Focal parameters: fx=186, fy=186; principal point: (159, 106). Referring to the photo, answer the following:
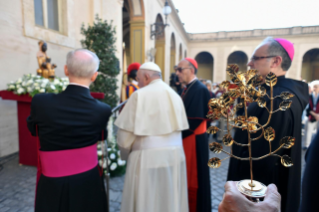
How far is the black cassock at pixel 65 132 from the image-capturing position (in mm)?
1332

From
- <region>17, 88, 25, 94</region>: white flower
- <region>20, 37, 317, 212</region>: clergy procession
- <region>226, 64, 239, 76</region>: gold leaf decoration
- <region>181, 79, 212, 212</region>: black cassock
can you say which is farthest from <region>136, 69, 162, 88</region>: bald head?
<region>17, 88, 25, 94</region>: white flower

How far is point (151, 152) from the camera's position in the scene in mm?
1727

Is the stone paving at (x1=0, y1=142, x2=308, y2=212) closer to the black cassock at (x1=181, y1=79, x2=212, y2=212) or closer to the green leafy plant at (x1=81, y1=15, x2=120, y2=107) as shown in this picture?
the black cassock at (x1=181, y1=79, x2=212, y2=212)

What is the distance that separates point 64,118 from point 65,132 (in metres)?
0.10

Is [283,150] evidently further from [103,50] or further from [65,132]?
[103,50]

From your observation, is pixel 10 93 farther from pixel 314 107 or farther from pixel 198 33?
pixel 198 33

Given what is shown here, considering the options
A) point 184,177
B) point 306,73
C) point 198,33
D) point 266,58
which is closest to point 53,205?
point 184,177

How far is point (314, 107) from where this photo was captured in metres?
4.95

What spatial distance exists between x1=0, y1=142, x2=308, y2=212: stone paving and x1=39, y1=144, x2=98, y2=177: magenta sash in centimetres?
129

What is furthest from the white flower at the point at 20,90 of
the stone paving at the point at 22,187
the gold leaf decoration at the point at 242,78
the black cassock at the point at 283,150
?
the gold leaf decoration at the point at 242,78

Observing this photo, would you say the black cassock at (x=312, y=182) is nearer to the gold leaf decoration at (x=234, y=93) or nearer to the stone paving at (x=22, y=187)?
the gold leaf decoration at (x=234, y=93)

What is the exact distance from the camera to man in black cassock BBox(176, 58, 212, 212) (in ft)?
7.35

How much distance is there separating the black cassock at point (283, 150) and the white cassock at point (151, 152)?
0.63 metres

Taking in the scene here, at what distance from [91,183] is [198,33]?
1076 inches
